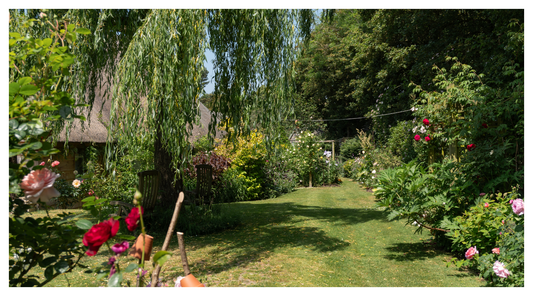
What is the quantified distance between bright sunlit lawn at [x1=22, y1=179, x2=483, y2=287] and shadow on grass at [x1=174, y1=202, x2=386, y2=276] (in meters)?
0.01

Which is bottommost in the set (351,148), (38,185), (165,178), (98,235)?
(165,178)

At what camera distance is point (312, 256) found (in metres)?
4.25

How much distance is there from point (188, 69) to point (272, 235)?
118 inches

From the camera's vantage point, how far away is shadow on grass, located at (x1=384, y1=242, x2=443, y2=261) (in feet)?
13.9

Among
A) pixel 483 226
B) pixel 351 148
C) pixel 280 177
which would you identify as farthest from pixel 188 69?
pixel 351 148

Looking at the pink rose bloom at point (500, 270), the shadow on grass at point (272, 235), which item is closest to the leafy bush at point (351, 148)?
the shadow on grass at point (272, 235)

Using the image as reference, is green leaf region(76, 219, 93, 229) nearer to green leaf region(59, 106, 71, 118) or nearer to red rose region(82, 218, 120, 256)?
red rose region(82, 218, 120, 256)

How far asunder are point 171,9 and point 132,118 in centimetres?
126

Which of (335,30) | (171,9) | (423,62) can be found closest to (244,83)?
(171,9)

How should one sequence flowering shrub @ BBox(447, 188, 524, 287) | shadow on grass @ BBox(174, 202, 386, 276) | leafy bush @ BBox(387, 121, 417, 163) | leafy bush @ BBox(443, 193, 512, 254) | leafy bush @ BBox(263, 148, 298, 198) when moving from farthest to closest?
leafy bush @ BBox(263, 148, 298, 198), leafy bush @ BBox(387, 121, 417, 163), shadow on grass @ BBox(174, 202, 386, 276), leafy bush @ BBox(443, 193, 512, 254), flowering shrub @ BBox(447, 188, 524, 287)

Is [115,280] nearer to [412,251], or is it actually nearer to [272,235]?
[412,251]

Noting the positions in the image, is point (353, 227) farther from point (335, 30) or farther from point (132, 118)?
point (335, 30)

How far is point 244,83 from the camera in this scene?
410cm

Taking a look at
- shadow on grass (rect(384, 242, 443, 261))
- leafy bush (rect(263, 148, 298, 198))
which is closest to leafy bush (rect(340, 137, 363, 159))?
leafy bush (rect(263, 148, 298, 198))
